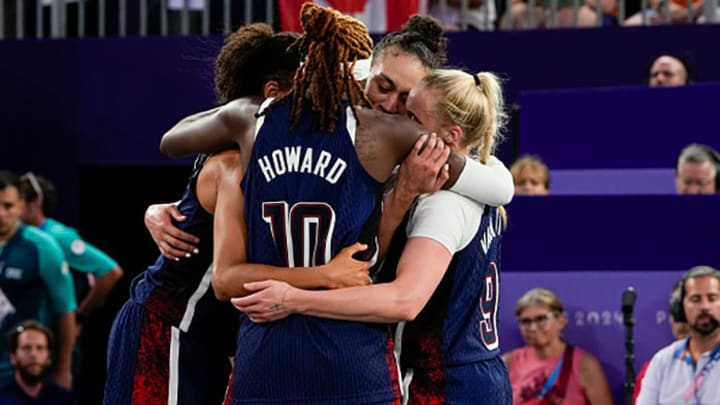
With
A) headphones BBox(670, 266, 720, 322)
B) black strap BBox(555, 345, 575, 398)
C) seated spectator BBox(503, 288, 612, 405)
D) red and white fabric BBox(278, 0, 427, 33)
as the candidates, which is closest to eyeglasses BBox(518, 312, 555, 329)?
seated spectator BBox(503, 288, 612, 405)

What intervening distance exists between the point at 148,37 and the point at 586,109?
283 centimetres

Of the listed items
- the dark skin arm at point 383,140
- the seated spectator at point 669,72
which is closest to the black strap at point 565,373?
the seated spectator at point 669,72

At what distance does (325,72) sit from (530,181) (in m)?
3.85

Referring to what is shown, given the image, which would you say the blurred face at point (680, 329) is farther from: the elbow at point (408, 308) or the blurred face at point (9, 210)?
the blurred face at point (9, 210)

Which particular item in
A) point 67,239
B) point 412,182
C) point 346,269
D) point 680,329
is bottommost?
point 680,329

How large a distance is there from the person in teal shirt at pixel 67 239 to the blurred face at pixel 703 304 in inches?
143

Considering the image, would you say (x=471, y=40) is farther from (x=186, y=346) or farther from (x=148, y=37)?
(x=186, y=346)

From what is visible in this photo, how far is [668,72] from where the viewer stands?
7715 mm

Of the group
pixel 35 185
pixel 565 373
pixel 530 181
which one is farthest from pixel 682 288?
pixel 35 185

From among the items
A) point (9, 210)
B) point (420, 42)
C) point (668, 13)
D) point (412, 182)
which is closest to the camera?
point (412, 182)

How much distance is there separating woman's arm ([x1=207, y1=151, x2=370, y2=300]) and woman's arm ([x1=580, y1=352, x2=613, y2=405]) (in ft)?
10.8

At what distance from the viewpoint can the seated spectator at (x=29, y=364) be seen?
7.77m

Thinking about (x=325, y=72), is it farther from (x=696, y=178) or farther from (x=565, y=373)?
(x=696, y=178)

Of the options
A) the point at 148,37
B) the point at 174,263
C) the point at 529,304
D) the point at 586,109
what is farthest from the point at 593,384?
the point at 148,37
